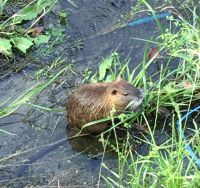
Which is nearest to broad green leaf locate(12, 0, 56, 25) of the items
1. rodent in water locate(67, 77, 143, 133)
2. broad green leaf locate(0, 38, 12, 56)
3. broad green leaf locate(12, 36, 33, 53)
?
broad green leaf locate(12, 36, 33, 53)

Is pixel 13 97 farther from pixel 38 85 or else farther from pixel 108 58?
pixel 108 58

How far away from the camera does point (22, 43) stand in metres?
5.46

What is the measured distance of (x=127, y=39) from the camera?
546 centimetres

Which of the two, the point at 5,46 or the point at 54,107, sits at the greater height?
the point at 5,46

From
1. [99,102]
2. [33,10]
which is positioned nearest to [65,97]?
[99,102]

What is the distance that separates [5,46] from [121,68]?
1081mm

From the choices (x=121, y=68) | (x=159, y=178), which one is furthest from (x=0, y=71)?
(x=159, y=178)

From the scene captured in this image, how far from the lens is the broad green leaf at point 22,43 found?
543cm

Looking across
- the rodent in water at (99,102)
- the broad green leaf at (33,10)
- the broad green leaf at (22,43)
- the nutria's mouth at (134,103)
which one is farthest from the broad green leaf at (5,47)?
the nutria's mouth at (134,103)

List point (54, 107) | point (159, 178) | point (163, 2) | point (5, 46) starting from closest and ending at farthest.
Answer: point (159, 178) → point (54, 107) → point (5, 46) → point (163, 2)

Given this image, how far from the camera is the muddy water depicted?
171 inches

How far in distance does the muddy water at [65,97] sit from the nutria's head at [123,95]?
314mm

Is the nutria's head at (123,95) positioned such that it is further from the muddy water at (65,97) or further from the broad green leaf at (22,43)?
the broad green leaf at (22,43)

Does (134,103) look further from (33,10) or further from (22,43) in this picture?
(33,10)
